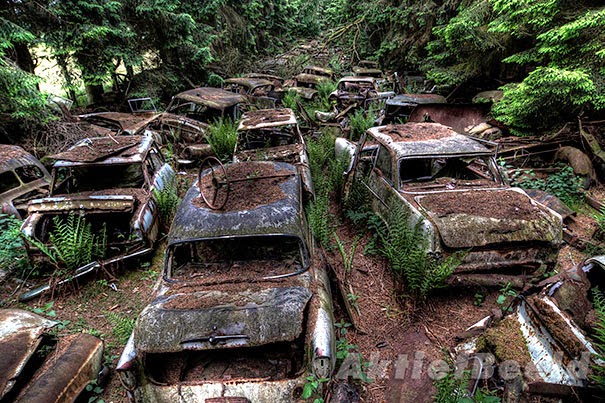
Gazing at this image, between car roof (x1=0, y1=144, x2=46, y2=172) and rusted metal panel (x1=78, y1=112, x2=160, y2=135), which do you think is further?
rusted metal panel (x1=78, y1=112, x2=160, y2=135)

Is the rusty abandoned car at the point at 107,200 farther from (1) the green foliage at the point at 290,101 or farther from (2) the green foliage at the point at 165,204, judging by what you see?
(1) the green foliage at the point at 290,101

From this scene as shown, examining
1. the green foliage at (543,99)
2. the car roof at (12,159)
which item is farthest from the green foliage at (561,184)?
the car roof at (12,159)

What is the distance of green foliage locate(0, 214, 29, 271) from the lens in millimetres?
4703

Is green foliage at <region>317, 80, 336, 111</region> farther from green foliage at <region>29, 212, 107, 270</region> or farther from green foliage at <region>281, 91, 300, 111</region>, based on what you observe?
green foliage at <region>29, 212, 107, 270</region>

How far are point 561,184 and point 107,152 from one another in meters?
8.11

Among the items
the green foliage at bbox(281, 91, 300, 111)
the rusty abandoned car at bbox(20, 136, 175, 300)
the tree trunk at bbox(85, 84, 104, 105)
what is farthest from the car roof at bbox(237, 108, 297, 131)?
the tree trunk at bbox(85, 84, 104, 105)

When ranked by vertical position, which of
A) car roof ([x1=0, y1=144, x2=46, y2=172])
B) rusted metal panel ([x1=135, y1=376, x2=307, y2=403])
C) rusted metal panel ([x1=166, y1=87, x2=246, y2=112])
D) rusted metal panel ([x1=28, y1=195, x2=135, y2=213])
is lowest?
rusted metal panel ([x1=135, y1=376, x2=307, y2=403])

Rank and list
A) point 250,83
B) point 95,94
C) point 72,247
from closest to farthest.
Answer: point 72,247 → point 250,83 → point 95,94

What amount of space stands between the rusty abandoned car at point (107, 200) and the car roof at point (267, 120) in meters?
1.86

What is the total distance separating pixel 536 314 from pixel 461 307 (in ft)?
4.12

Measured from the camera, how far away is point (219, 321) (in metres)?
2.47

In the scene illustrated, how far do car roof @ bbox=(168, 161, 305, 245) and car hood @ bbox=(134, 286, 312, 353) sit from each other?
0.63 metres

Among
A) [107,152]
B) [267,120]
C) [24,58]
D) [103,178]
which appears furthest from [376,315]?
[24,58]

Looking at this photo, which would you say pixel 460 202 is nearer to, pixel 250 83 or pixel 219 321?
pixel 219 321
